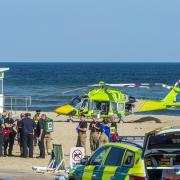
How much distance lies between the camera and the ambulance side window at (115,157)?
11.3 meters

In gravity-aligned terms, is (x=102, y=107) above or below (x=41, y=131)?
above

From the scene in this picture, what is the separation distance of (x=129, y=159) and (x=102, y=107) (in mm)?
25594

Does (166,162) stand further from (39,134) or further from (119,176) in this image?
(39,134)

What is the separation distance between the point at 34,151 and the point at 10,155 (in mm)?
1340

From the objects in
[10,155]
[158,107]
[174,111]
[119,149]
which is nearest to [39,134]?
[10,155]

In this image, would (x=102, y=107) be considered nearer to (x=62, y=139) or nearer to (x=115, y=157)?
(x=62, y=139)

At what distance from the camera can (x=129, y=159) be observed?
11.0m

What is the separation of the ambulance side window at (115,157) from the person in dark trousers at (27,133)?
29.2 feet

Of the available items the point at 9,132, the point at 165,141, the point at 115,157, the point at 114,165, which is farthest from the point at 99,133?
the point at 165,141

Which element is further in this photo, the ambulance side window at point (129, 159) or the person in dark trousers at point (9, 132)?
the person in dark trousers at point (9, 132)

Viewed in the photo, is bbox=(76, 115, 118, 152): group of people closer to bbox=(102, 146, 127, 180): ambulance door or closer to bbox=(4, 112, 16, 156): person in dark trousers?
bbox=(4, 112, 16, 156): person in dark trousers

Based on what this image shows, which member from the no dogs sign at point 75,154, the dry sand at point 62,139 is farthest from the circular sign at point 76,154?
the dry sand at point 62,139

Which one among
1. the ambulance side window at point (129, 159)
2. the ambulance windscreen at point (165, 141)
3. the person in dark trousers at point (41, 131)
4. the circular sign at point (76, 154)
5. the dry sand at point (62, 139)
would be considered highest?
the ambulance windscreen at point (165, 141)

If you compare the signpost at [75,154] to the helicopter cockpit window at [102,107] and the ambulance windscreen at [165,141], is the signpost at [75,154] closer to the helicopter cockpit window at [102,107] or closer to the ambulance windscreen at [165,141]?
the ambulance windscreen at [165,141]
